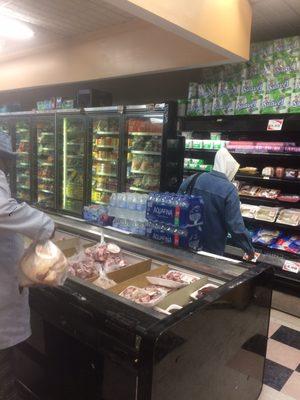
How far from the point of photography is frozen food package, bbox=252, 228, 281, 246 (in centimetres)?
437

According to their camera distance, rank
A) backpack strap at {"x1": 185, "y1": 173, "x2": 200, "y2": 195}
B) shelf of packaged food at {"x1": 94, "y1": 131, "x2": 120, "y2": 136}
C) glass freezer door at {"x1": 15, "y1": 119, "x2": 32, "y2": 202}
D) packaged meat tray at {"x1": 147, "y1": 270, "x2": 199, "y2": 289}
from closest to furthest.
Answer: packaged meat tray at {"x1": 147, "y1": 270, "x2": 199, "y2": 289} → backpack strap at {"x1": 185, "y1": 173, "x2": 200, "y2": 195} → shelf of packaged food at {"x1": 94, "y1": 131, "x2": 120, "y2": 136} → glass freezer door at {"x1": 15, "y1": 119, "x2": 32, "y2": 202}

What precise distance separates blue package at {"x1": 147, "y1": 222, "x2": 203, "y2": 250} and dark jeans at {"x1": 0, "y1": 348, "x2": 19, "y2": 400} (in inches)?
50.3

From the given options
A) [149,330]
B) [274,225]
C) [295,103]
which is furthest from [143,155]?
[149,330]

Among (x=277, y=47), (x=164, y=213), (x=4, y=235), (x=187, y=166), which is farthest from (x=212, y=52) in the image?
(x=4, y=235)

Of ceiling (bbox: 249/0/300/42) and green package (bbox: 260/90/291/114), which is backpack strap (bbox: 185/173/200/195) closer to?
green package (bbox: 260/90/291/114)

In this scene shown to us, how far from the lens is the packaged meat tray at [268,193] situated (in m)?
4.31

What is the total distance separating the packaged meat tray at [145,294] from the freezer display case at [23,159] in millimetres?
5288

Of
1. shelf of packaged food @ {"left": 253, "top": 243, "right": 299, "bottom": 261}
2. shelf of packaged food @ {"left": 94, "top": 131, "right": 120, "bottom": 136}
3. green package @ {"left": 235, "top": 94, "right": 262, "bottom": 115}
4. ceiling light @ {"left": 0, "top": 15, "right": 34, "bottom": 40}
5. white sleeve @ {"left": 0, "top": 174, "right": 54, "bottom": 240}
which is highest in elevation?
ceiling light @ {"left": 0, "top": 15, "right": 34, "bottom": 40}

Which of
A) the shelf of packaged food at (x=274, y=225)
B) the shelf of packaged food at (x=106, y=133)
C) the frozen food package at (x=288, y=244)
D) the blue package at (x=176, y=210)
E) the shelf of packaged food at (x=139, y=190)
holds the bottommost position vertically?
the frozen food package at (x=288, y=244)

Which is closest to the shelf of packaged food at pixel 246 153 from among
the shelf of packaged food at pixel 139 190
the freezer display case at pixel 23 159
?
the shelf of packaged food at pixel 139 190

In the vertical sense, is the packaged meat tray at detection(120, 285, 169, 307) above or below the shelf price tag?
above

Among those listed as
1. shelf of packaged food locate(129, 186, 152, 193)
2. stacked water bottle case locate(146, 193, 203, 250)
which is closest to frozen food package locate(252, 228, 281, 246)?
shelf of packaged food locate(129, 186, 152, 193)

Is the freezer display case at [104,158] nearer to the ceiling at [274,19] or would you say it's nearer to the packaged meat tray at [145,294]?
the ceiling at [274,19]

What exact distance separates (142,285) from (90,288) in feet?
1.28
